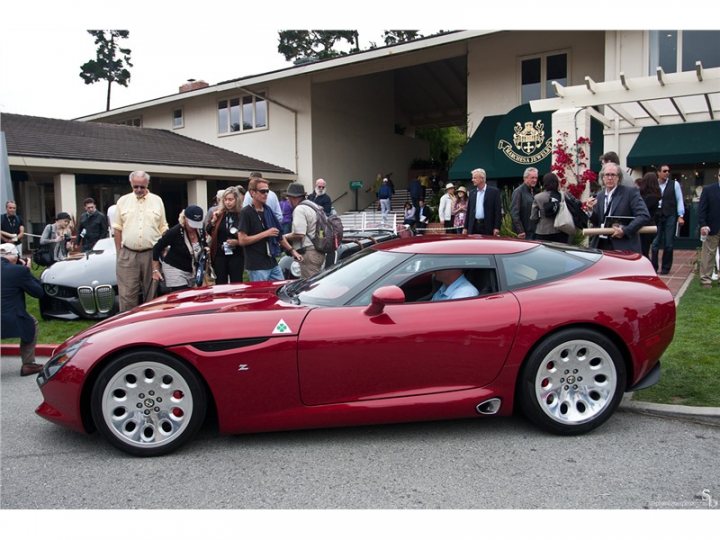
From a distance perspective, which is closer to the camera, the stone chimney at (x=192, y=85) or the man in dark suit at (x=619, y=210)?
the man in dark suit at (x=619, y=210)

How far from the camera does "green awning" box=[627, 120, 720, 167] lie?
41.9 feet

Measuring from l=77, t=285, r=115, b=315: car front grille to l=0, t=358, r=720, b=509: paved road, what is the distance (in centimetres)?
362

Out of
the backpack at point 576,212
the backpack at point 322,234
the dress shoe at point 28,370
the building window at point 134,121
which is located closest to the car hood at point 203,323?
the dress shoe at point 28,370

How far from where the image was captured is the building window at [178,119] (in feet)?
86.4

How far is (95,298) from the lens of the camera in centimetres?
752

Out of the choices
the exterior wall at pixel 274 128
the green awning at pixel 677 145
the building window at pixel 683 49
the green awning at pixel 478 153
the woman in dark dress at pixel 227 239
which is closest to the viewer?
the woman in dark dress at pixel 227 239

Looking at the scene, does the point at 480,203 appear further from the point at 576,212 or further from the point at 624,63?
the point at 624,63

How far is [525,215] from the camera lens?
752 centimetres

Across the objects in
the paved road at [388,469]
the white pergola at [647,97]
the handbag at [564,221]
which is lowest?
the paved road at [388,469]

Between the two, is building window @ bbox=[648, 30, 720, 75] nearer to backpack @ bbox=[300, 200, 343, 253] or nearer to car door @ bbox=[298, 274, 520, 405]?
backpack @ bbox=[300, 200, 343, 253]

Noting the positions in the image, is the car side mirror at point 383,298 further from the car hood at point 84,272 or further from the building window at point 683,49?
the building window at point 683,49

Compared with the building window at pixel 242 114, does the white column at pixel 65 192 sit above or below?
below

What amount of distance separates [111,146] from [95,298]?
576 inches

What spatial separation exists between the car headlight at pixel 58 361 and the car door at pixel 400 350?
1429mm
